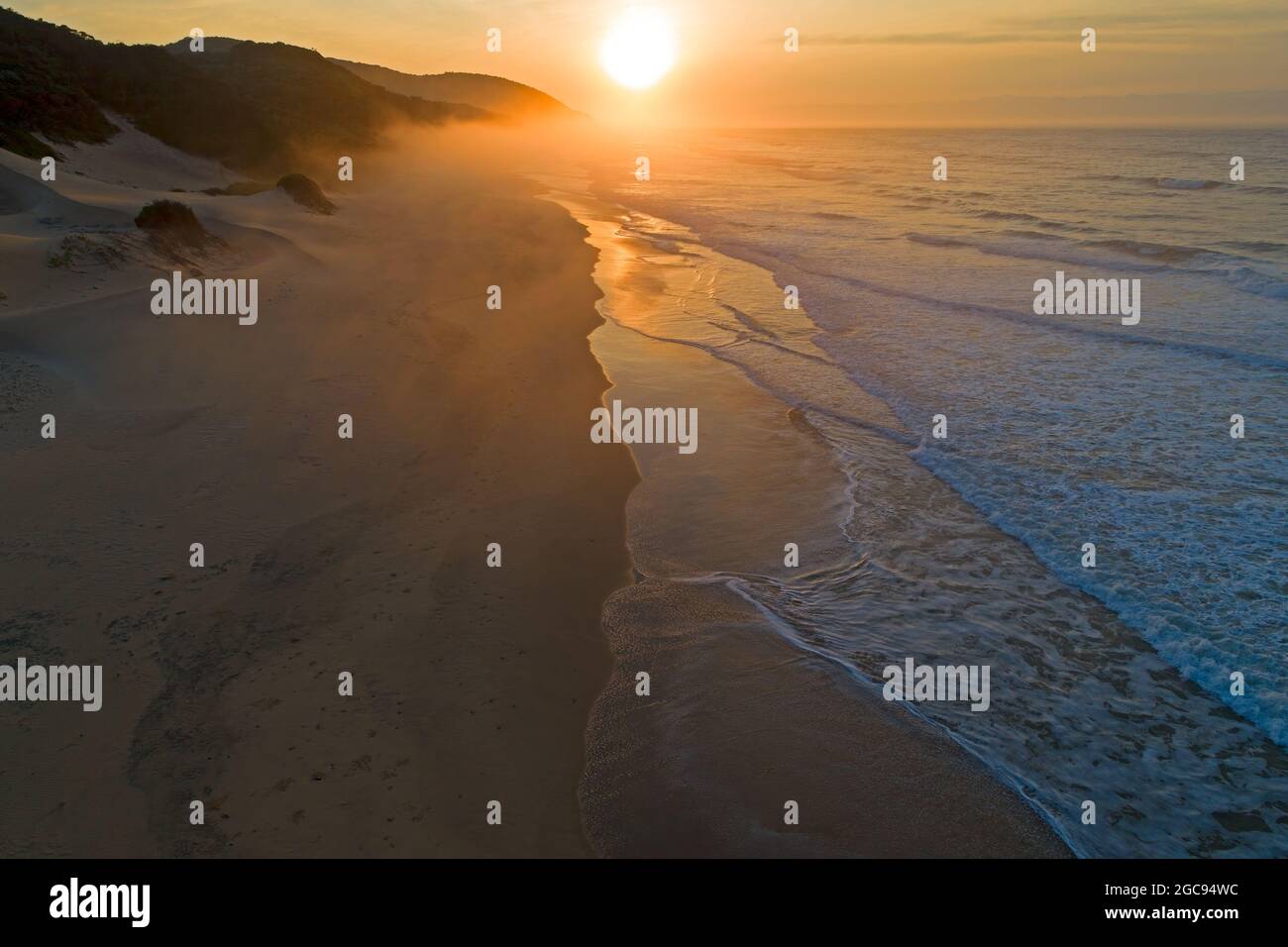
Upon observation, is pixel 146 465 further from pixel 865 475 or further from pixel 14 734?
pixel 865 475

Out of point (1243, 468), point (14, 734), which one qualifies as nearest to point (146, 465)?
point (14, 734)

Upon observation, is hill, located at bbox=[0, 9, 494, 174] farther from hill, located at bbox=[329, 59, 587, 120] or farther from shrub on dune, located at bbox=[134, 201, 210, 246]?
hill, located at bbox=[329, 59, 587, 120]

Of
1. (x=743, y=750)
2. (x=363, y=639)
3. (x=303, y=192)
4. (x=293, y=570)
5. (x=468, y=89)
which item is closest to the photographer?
(x=743, y=750)

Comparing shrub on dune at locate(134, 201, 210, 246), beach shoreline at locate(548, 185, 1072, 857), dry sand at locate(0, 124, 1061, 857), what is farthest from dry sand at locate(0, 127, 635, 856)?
shrub on dune at locate(134, 201, 210, 246)

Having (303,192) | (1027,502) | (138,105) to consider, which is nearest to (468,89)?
(138,105)

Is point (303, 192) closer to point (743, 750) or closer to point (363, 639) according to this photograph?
point (363, 639)

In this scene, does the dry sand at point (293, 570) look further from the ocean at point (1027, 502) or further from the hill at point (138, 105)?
the hill at point (138, 105)

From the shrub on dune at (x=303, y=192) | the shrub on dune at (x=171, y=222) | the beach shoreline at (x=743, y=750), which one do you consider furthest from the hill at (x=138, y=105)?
the beach shoreline at (x=743, y=750)

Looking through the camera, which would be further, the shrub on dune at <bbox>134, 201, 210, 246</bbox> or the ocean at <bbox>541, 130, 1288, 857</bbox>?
the shrub on dune at <bbox>134, 201, 210, 246</bbox>
